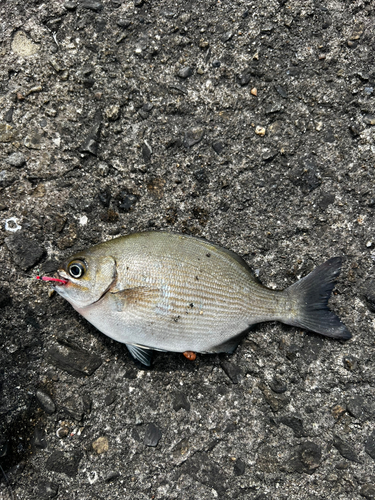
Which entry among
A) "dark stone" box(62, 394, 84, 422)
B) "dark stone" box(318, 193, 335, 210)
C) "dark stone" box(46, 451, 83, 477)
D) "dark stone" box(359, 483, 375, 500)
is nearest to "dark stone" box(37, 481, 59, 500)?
"dark stone" box(46, 451, 83, 477)

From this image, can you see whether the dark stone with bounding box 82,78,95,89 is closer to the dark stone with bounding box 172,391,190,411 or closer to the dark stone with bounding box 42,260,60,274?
the dark stone with bounding box 42,260,60,274

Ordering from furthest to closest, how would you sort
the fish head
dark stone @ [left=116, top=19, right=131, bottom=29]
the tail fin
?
dark stone @ [left=116, top=19, right=131, bottom=29], the tail fin, the fish head

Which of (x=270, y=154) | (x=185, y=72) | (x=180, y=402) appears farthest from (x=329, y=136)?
(x=180, y=402)

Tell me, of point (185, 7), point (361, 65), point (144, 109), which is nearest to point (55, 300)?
point (144, 109)

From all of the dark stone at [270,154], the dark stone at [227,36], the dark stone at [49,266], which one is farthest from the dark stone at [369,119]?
the dark stone at [49,266]

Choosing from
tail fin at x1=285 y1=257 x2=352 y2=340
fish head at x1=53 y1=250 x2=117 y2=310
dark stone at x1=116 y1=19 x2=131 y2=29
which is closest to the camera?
fish head at x1=53 y1=250 x2=117 y2=310

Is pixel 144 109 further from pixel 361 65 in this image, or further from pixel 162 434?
pixel 162 434

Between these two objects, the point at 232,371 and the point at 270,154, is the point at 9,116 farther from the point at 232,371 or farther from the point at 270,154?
the point at 232,371
